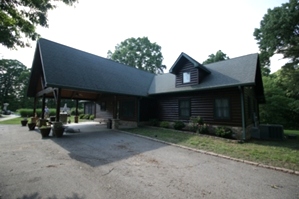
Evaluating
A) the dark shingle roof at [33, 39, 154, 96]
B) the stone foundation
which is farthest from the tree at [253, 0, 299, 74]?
the stone foundation

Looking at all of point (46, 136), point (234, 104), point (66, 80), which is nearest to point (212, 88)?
point (234, 104)

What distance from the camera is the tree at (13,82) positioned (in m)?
48.5

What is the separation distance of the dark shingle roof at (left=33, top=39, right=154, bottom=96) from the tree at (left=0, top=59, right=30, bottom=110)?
4633cm

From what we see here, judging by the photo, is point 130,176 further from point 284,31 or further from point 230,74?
point 284,31

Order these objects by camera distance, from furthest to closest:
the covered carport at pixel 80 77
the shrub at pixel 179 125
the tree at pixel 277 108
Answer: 1. the tree at pixel 277 108
2. the shrub at pixel 179 125
3. the covered carport at pixel 80 77

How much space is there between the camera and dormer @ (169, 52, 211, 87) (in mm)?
12602

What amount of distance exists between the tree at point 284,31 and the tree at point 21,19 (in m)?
17.2

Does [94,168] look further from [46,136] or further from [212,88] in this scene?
[212,88]

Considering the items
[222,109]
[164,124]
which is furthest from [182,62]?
[164,124]

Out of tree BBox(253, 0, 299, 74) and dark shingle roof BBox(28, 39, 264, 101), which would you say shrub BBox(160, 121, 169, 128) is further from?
tree BBox(253, 0, 299, 74)

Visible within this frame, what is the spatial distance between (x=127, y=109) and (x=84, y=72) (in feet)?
18.2

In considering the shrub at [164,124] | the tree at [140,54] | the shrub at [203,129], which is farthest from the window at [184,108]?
the tree at [140,54]

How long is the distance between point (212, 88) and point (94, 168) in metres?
8.98

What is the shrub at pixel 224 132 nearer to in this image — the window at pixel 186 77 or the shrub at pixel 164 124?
the shrub at pixel 164 124
